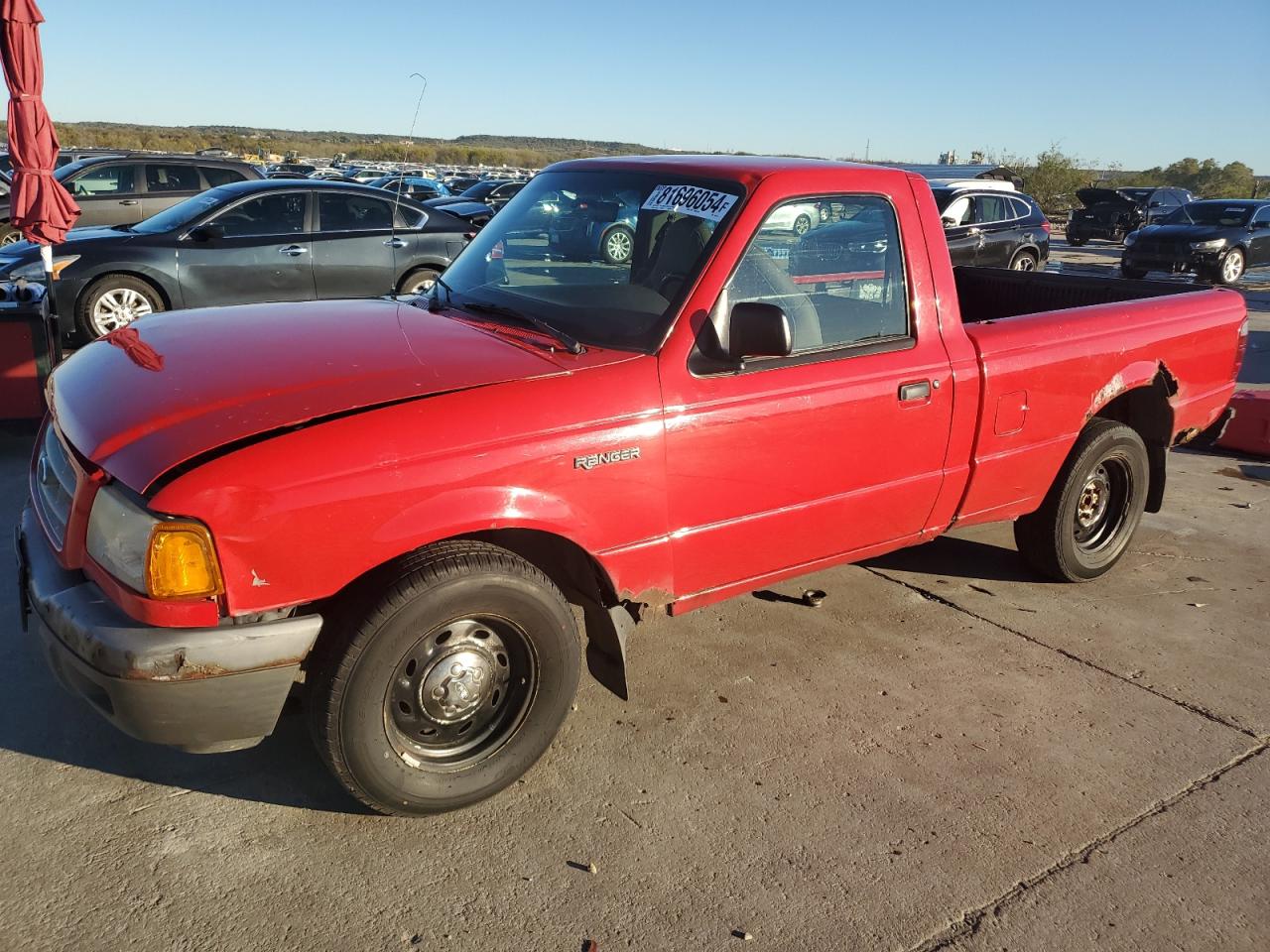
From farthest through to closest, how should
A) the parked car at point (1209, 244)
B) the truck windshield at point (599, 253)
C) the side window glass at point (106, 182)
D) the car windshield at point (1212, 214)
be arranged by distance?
the car windshield at point (1212, 214), the parked car at point (1209, 244), the side window glass at point (106, 182), the truck windshield at point (599, 253)

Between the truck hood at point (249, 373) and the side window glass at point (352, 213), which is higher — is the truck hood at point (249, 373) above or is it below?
below

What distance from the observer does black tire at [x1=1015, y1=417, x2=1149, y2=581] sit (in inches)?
182

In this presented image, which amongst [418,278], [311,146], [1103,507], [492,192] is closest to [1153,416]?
[1103,507]

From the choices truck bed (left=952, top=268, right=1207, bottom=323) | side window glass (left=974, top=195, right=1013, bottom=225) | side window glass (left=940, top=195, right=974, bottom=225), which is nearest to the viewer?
truck bed (left=952, top=268, right=1207, bottom=323)

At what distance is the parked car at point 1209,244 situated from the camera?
1938 cm

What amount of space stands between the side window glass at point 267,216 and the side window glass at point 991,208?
10.5 meters

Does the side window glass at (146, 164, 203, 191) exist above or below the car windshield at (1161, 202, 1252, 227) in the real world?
below

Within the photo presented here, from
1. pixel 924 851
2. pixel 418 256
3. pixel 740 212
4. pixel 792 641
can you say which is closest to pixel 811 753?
pixel 924 851

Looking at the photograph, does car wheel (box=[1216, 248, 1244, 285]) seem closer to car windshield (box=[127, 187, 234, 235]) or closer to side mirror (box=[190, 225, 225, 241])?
car windshield (box=[127, 187, 234, 235])

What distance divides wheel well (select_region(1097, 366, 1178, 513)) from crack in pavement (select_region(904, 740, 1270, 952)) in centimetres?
185

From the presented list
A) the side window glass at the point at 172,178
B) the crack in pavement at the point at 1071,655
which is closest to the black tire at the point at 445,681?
the crack in pavement at the point at 1071,655

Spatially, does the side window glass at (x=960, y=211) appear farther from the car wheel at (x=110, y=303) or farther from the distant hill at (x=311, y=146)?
the distant hill at (x=311, y=146)

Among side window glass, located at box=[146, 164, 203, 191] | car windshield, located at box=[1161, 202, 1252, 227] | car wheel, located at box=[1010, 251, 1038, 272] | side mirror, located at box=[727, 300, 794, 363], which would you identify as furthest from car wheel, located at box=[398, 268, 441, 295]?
car windshield, located at box=[1161, 202, 1252, 227]

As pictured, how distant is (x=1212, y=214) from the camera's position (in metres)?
20.8
